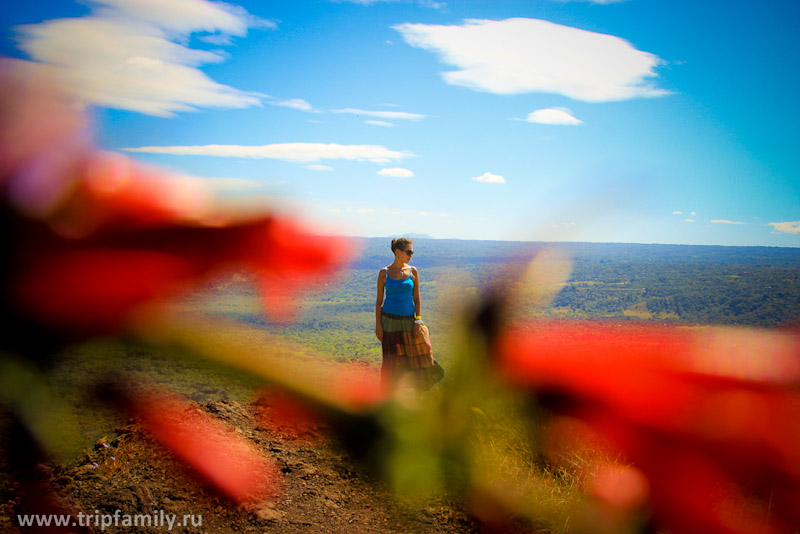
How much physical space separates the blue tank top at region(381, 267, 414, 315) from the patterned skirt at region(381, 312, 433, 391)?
0.06 metres

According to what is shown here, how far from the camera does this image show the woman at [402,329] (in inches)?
169

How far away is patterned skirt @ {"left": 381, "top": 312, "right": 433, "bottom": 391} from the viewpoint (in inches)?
169

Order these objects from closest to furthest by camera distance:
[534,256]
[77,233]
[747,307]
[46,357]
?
[77,233], [46,357], [534,256], [747,307]

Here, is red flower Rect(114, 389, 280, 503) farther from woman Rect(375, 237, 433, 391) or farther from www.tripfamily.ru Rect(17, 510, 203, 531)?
woman Rect(375, 237, 433, 391)

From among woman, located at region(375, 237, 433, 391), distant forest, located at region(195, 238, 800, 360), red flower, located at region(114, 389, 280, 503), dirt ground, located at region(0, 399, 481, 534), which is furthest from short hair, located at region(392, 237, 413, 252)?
red flower, located at region(114, 389, 280, 503)

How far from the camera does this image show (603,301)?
1853 cm

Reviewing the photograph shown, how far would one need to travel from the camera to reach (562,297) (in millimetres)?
8141

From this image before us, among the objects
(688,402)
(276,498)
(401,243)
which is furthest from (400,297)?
(688,402)

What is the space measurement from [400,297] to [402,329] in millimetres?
296

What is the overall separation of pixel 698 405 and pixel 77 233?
186 centimetres

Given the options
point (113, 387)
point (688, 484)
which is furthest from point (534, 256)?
point (113, 387)

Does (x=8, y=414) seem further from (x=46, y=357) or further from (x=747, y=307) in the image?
(x=747, y=307)

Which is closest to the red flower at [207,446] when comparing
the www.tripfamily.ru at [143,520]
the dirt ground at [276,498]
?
the dirt ground at [276,498]

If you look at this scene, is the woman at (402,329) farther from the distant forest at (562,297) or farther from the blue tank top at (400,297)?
the distant forest at (562,297)
